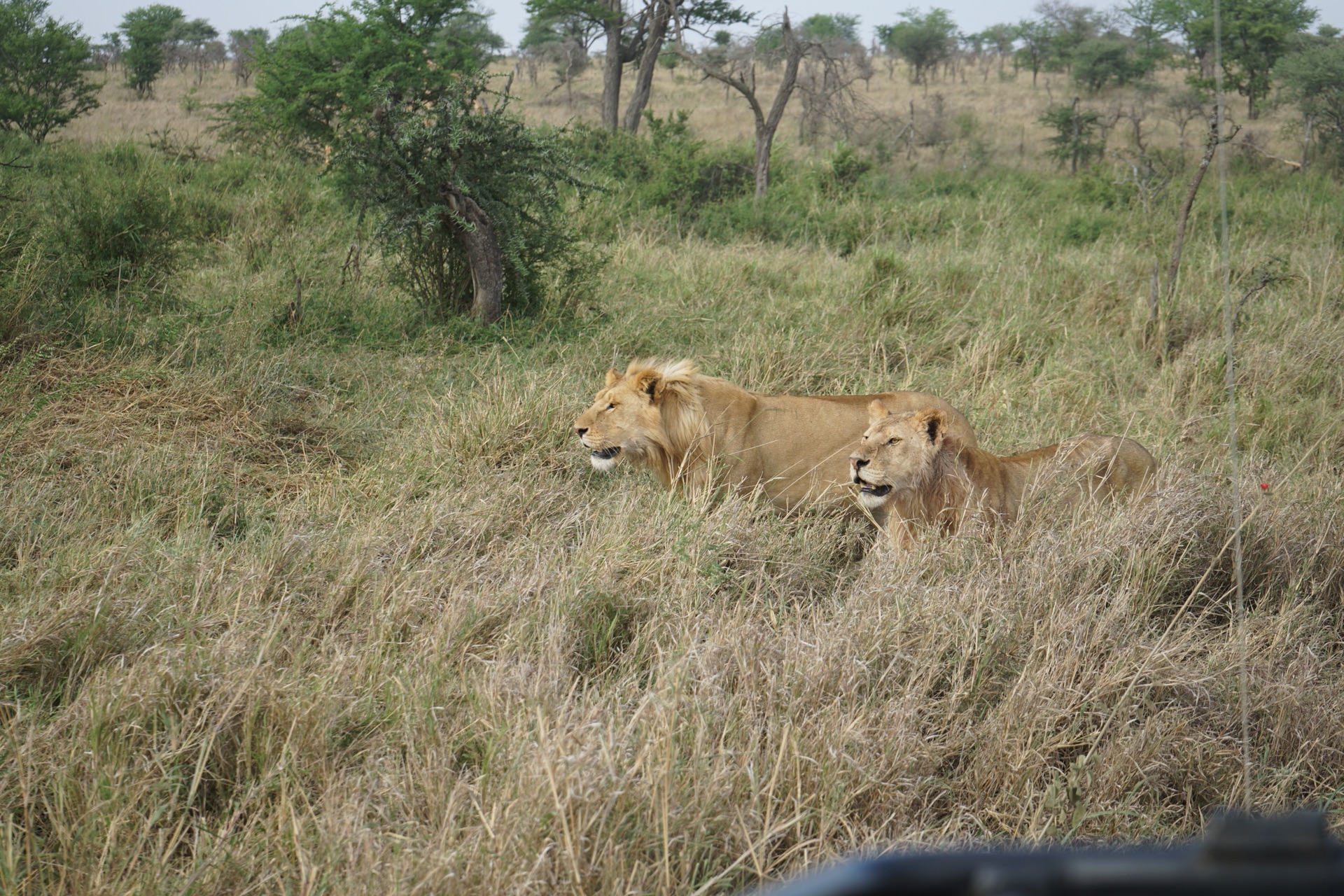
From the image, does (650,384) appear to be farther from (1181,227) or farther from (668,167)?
(668,167)

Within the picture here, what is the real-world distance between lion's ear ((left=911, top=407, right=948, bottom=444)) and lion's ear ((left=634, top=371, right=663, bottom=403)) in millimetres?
1291

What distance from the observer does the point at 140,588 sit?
374cm

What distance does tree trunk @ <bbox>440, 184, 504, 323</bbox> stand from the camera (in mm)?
7344

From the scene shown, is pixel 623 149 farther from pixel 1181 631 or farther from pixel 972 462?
pixel 1181 631

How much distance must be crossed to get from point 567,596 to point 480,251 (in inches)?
169

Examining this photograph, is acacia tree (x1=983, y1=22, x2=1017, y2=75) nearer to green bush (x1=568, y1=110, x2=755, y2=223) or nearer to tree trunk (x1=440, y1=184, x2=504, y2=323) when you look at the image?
green bush (x1=568, y1=110, x2=755, y2=223)

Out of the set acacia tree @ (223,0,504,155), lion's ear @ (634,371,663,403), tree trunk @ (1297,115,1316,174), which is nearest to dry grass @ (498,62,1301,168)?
tree trunk @ (1297,115,1316,174)

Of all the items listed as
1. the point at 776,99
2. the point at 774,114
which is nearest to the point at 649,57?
the point at 776,99

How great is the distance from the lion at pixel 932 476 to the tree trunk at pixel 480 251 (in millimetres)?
3672

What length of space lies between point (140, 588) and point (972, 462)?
3.36m

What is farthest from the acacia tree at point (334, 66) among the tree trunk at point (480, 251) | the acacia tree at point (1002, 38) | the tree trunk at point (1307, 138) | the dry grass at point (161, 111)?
the acacia tree at point (1002, 38)

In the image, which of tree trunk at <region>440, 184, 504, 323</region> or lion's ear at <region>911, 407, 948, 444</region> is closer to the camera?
lion's ear at <region>911, 407, 948, 444</region>

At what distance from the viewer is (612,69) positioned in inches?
842

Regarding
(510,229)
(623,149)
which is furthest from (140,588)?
(623,149)
